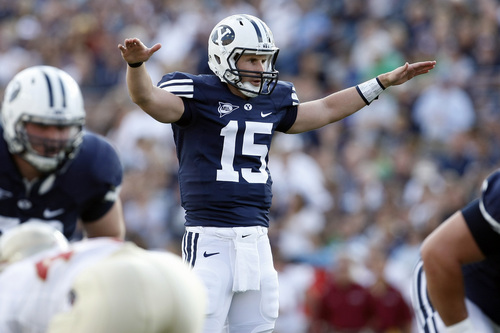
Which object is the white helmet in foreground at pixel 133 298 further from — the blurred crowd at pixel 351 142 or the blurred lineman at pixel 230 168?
the blurred crowd at pixel 351 142

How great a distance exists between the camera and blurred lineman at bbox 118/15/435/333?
12.8 ft

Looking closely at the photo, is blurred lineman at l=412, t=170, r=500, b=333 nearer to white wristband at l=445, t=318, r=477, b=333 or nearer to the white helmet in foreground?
white wristband at l=445, t=318, r=477, b=333

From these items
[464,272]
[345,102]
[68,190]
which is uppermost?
[345,102]

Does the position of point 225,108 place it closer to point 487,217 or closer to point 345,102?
point 345,102

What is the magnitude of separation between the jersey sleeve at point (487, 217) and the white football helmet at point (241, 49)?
1.05 m

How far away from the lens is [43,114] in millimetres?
4062

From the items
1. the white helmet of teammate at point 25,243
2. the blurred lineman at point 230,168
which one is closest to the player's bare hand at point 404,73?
the blurred lineman at point 230,168

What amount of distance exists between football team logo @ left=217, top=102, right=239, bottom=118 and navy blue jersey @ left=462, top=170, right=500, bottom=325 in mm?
1132

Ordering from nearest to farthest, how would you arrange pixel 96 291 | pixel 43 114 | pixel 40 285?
pixel 96 291 → pixel 40 285 → pixel 43 114

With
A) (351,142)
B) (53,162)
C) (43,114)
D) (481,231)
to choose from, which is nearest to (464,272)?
(481,231)

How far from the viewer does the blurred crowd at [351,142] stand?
27.1ft

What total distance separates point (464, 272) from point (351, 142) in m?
5.50

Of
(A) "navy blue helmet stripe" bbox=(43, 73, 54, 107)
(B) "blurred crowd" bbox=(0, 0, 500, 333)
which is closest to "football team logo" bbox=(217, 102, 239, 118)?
(A) "navy blue helmet stripe" bbox=(43, 73, 54, 107)

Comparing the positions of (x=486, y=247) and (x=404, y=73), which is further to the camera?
(x=404, y=73)
